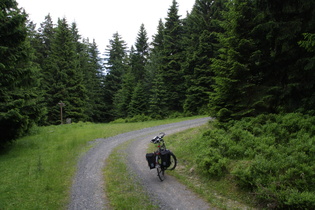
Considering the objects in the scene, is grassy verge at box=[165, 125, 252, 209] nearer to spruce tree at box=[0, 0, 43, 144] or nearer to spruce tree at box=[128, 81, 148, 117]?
spruce tree at box=[0, 0, 43, 144]

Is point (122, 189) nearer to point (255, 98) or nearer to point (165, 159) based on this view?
point (165, 159)

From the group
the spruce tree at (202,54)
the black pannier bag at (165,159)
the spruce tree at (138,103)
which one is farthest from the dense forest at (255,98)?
the spruce tree at (138,103)

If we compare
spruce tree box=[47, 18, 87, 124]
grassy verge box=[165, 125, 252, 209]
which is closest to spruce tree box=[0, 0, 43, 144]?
grassy verge box=[165, 125, 252, 209]

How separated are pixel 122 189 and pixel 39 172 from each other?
4285mm

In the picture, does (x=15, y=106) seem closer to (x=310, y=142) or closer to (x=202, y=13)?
(x=310, y=142)

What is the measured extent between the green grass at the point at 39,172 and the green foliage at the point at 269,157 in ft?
17.3

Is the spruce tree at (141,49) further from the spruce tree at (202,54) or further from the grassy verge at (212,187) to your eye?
the grassy verge at (212,187)

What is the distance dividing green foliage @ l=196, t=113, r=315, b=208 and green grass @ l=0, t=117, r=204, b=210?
5261 mm

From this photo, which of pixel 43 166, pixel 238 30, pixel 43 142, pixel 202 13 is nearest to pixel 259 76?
pixel 238 30

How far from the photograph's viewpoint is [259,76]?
1108 cm

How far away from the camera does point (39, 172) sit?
Result: 9.05 meters

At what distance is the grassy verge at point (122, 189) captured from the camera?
20.1 feet

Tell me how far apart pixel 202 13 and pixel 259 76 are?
19358 millimetres

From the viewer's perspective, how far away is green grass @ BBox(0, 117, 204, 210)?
6.59 meters
